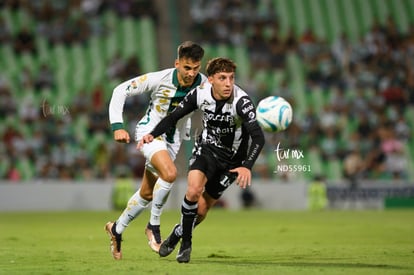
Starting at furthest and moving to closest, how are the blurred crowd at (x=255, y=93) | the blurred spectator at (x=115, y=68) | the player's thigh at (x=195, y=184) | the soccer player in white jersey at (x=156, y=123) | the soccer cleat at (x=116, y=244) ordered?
the blurred spectator at (x=115, y=68), the blurred crowd at (x=255, y=93), the soccer cleat at (x=116, y=244), the soccer player in white jersey at (x=156, y=123), the player's thigh at (x=195, y=184)

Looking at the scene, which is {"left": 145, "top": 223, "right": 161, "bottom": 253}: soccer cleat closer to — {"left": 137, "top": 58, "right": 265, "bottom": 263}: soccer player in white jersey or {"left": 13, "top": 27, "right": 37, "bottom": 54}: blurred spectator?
{"left": 137, "top": 58, "right": 265, "bottom": 263}: soccer player in white jersey

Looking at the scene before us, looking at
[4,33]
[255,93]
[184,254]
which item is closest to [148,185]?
[184,254]

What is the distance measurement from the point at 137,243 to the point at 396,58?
723 inches

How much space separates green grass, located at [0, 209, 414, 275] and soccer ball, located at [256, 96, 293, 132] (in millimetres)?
1457

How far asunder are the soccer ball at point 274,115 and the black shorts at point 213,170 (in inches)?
23.5

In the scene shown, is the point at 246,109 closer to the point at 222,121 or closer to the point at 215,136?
the point at 222,121

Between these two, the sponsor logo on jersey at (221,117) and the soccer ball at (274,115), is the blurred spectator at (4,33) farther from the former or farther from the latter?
the sponsor logo on jersey at (221,117)

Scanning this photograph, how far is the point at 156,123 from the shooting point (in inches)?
400

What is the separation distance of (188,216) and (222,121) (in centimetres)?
105

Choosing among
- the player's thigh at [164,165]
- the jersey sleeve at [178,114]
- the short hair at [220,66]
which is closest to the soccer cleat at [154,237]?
the player's thigh at [164,165]

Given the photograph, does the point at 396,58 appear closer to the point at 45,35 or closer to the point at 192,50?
the point at 45,35

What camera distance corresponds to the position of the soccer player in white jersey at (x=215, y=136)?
29.8ft

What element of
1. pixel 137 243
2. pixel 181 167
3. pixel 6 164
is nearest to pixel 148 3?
pixel 181 167

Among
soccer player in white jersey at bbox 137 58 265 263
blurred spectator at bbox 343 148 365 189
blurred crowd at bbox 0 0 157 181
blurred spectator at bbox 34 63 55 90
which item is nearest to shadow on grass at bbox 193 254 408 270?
soccer player in white jersey at bbox 137 58 265 263
